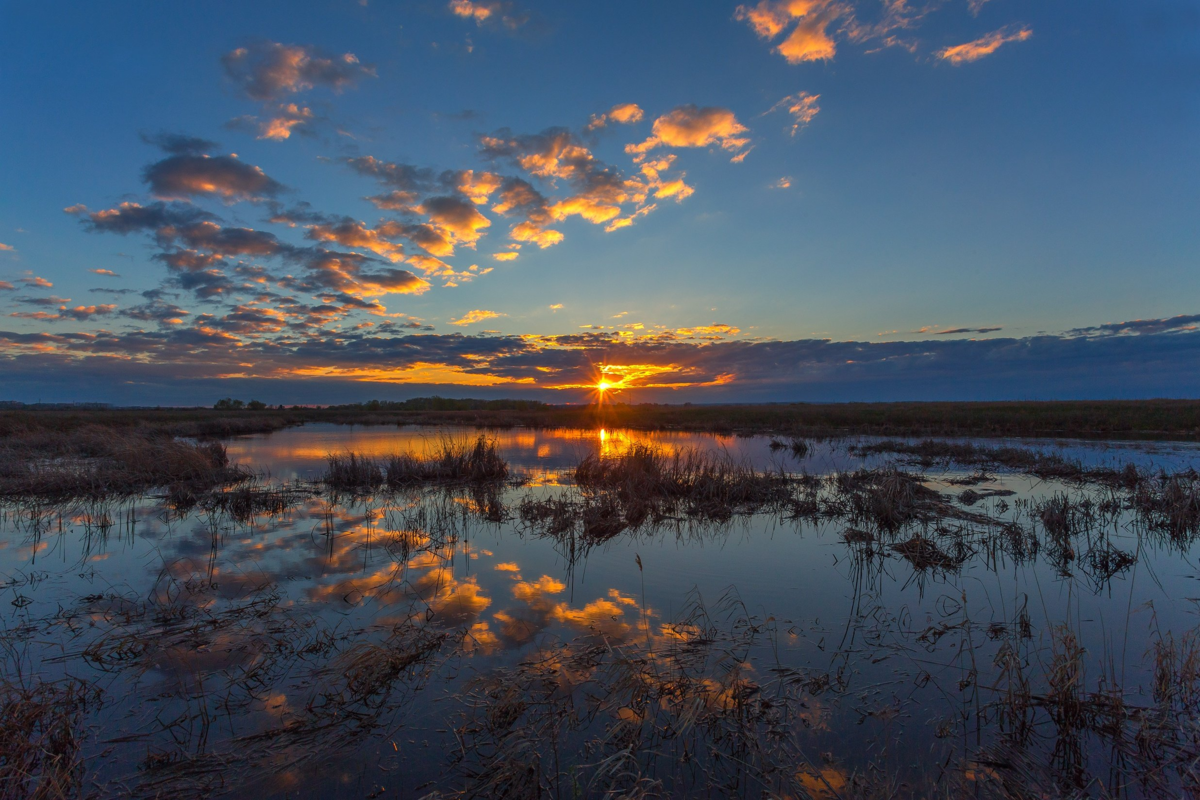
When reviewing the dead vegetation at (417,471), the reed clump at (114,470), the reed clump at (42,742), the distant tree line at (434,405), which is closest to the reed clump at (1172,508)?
the reed clump at (42,742)

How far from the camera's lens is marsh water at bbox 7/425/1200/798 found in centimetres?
362

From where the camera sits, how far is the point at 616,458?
18.0m

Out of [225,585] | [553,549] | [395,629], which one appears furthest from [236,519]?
[395,629]

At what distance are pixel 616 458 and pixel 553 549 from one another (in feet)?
28.7

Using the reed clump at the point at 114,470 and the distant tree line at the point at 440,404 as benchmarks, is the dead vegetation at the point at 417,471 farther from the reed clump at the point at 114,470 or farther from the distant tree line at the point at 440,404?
the distant tree line at the point at 440,404

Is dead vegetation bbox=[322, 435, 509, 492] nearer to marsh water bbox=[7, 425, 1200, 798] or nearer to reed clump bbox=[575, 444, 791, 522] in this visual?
reed clump bbox=[575, 444, 791, 522]

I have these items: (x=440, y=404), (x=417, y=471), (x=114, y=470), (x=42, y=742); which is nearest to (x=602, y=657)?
(x=42, y=742)

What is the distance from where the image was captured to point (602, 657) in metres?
5.27

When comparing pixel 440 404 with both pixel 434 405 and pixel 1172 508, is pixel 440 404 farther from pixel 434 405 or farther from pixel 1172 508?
pixel 1172 508

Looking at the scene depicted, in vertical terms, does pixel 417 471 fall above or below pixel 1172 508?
above

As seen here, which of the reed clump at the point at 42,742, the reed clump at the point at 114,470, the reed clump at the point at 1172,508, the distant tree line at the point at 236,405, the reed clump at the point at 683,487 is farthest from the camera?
the distant tree line at the point at 236,405

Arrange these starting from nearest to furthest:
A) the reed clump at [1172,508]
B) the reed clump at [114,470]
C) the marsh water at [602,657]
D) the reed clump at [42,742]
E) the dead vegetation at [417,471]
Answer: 1. the reed clump at [42,742]
2. the marsh water at [602,657]
3. the reed clump at [1172,508]
4. the reed clump at [114,470]
5. the dead vegetation at [417,471]

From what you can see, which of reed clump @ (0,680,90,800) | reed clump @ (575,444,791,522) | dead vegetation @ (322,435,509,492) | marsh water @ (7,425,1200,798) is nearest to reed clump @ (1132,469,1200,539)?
marsh water @ (7,425,1200,798)

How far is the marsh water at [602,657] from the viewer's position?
3623 mm
